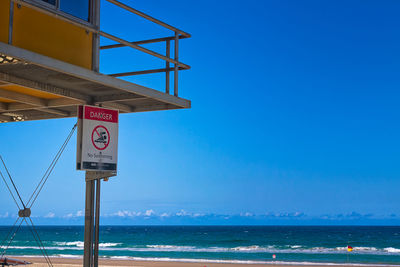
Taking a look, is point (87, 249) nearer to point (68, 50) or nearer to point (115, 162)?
point (115, 162)

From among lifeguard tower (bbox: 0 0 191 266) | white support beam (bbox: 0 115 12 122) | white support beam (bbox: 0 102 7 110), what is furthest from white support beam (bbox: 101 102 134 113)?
white support beam (bbox: 0 115 12 122)

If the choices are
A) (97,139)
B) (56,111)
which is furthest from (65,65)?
(56,111)

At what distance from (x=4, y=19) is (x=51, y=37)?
65 centimetres

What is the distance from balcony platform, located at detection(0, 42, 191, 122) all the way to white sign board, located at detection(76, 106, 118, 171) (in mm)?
185

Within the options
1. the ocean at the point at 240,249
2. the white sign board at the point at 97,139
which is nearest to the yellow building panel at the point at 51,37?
the white sign board at the point at 97,139

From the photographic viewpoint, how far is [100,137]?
24.6 ft

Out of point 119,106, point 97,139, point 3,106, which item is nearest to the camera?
point 97,139

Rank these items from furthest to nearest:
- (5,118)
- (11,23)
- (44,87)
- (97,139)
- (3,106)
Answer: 1. (5,118)
2. (3,106)
3. (97,139)
4. (44,87)
5. (11,23)

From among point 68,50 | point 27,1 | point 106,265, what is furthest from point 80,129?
point 106,265

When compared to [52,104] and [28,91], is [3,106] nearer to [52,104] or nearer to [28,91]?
[52,104]

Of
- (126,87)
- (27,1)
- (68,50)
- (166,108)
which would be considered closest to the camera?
(27,1)

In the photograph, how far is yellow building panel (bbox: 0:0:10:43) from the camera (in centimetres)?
555

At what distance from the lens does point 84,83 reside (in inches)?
264

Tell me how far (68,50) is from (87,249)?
8.84ft
